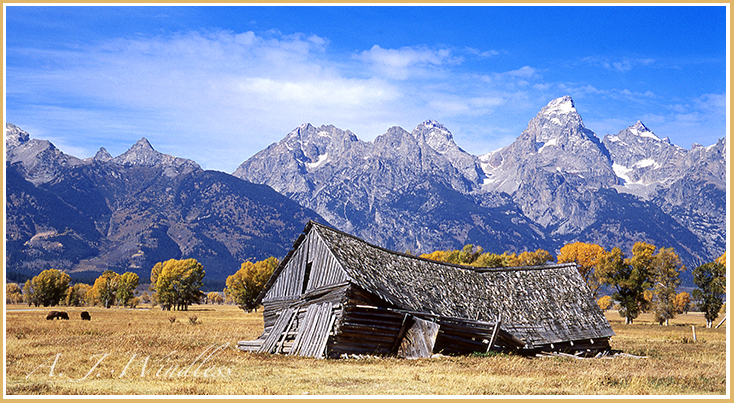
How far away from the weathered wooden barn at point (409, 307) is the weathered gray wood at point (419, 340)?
5 cm

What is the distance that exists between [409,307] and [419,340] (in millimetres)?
1672

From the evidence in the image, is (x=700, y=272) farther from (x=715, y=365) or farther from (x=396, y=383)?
(x=396, y=383)

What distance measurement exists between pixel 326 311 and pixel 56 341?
15487 millimetres

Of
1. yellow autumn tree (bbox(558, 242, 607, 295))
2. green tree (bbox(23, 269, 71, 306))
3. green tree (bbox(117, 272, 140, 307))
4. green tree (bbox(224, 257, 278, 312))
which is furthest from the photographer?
green tree (bbox(117, 272, 140, 307))

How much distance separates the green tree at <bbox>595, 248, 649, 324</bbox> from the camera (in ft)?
283

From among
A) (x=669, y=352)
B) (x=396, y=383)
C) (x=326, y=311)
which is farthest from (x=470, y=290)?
(x=396, y=383)

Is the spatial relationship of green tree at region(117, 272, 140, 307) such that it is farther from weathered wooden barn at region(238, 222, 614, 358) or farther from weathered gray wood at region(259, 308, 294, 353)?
weathered gray wood at region(259, 308, 294, 353)

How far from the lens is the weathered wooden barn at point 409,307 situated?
27.4 m

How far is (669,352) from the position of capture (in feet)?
111

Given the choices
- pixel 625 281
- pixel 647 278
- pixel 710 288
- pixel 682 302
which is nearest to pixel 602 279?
pixel 625 281

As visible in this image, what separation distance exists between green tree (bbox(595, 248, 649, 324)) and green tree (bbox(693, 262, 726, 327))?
7.50 meters

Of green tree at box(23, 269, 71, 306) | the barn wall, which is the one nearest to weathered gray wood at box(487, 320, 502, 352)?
the barn wall

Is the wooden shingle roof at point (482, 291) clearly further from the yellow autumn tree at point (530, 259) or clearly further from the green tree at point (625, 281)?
the yellow autumn tree at point (530, 259)

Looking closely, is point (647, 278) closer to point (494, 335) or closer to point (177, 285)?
point (494, 335)
